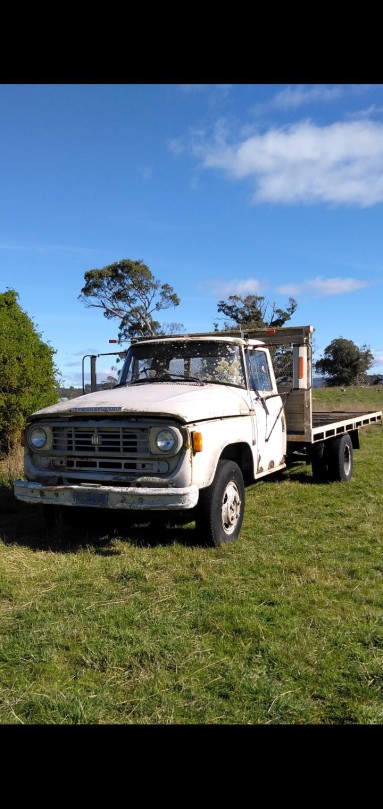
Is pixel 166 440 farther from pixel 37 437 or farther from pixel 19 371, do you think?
pixel 19 371

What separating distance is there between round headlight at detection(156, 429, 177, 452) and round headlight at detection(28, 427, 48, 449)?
126 cm

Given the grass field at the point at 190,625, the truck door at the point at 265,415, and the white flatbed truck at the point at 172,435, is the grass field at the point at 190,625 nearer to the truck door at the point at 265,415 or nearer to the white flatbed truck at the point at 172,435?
the white flatbed truck at the point at 172,435

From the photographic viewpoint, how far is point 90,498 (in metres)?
4.80

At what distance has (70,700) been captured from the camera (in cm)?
266

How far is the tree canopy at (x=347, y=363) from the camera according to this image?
162ft

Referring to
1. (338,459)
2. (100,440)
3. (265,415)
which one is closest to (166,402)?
(100,440)

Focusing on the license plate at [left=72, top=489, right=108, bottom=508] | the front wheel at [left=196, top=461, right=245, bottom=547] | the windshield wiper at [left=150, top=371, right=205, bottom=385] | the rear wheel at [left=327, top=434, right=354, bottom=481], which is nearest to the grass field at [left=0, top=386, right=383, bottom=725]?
the front wheel at [left=196, top=461, right=245, bottom=547]

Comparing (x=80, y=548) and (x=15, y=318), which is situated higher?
(x=15, y=318)

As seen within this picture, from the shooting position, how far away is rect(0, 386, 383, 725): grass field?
8.64 feet

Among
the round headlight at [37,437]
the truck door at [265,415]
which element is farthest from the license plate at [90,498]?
the truck door at [265,415]

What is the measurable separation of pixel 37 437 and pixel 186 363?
1.84 metres
